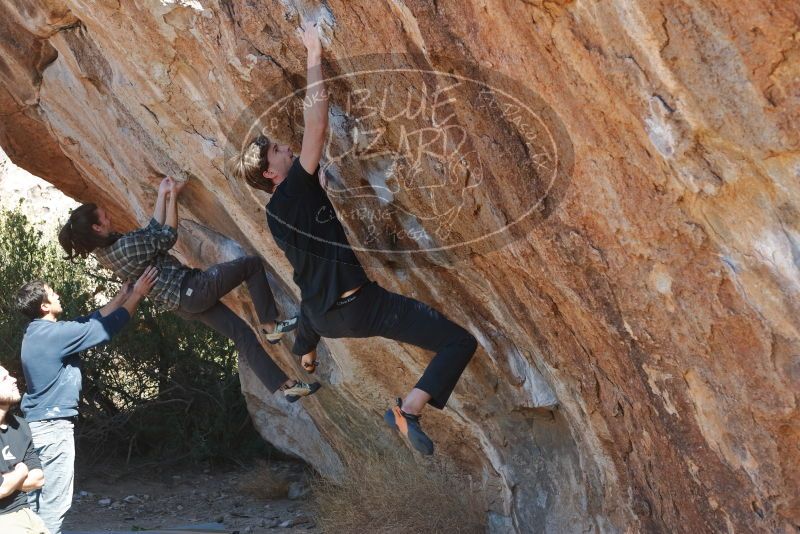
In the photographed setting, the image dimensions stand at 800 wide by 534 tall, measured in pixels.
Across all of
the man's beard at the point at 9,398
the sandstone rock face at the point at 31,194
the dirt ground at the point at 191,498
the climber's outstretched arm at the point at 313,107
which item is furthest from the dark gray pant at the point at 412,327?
the sandstone rock face at the point at 31,194

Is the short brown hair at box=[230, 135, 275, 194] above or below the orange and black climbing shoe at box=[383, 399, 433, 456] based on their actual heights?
above

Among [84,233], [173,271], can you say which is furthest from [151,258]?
[84,233]

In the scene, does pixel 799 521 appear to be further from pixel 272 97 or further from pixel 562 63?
pixel 272 97

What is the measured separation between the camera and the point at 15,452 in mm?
4238

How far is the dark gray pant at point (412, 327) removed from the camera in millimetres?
4281

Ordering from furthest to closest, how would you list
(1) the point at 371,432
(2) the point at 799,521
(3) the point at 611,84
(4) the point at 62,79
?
1. (1) the point at 371,432
2. (4) the point at 62,79
3. (2) the point at 799,521
4. (3) the point at 611,84

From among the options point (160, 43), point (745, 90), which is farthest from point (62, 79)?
point (745, 90)

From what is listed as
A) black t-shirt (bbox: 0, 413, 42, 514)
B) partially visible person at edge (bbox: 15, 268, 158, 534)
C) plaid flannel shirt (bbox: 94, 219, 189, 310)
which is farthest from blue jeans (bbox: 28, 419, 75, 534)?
plaid flannel shirt (bbox: 94, 219, 189, 310)

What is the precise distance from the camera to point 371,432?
7.30 metres

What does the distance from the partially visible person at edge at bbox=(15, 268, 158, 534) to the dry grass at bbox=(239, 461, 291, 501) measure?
13.6 feet

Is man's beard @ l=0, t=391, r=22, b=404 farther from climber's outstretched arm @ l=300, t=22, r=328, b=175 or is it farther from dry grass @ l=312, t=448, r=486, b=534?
dry grass @ l=312, t=448, r=486, b=534

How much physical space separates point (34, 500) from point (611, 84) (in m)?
3.36

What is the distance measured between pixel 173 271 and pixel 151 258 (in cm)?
15

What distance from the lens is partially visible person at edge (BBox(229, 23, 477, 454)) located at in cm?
413
